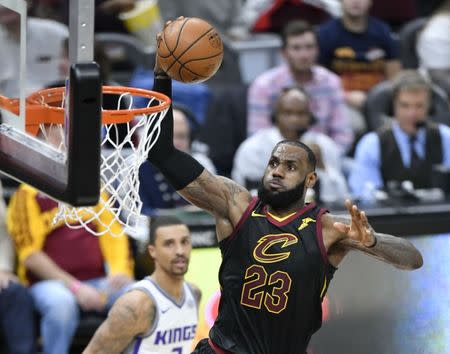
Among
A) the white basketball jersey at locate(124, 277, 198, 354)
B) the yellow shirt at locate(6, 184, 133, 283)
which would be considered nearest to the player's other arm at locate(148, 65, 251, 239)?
the white basketball jersey at locate(124, 277, 198, 354)

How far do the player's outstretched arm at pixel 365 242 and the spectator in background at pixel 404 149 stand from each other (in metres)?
2.83

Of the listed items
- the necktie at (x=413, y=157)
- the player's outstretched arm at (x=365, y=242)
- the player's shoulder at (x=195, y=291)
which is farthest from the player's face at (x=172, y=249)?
the necktie at (x=413, y=157)

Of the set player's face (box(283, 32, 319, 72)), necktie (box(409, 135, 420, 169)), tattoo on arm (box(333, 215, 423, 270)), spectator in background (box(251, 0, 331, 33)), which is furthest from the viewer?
spectator in background (box(251, 0, 331, 33))

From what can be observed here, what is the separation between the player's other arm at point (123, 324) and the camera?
280 inches

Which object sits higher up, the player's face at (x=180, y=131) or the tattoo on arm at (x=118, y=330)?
the player's face at (x=180, y=131)

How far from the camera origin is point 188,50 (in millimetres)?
6129

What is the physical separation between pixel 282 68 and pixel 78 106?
17.8 feet

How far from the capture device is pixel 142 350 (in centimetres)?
734

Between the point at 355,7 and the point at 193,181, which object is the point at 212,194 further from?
the point at 355,7

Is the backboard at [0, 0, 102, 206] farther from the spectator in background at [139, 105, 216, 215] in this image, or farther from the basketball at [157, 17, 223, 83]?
the spectator in background at [139, 105, 216, 215]

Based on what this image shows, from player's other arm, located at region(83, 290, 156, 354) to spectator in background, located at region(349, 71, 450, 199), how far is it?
2.48 metres

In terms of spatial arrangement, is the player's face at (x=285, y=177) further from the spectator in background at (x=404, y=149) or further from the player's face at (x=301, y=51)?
the player's face at (x=301, y=51)

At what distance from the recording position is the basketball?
6.14 m

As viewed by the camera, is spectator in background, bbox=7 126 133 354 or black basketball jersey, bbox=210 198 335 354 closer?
black basketball jersey, bbox=210 198 335 354
